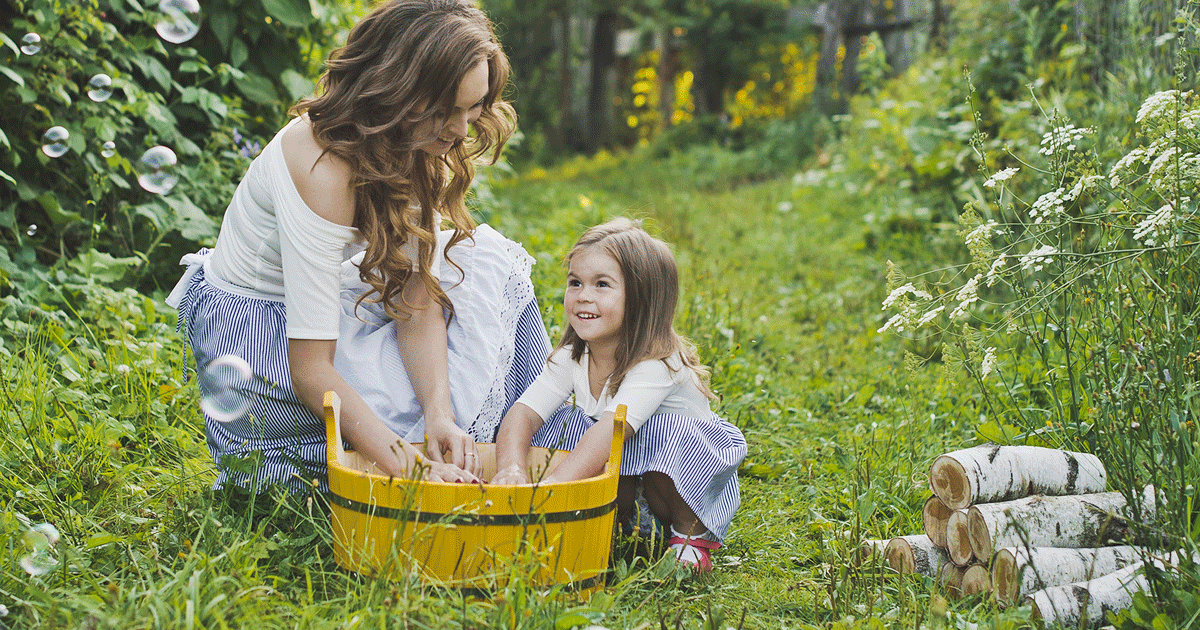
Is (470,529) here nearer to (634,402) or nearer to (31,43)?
(634,402)

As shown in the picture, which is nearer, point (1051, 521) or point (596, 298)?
point (1051, 521)

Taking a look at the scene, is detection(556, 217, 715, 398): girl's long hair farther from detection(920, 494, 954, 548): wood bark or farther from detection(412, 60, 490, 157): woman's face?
detection(920, 494, 954, 548): wood bark

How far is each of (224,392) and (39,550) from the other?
1.56 ft

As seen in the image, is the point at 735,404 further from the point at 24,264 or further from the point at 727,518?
the point at 24,264

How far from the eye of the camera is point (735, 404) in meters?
2.76

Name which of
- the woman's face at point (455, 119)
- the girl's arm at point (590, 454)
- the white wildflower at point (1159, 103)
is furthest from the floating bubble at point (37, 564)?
the white wildflower at point (1159, 103)

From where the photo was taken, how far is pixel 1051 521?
69.3 inches

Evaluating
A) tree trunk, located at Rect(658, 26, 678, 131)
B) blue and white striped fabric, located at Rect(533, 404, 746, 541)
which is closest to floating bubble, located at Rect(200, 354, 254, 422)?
blue and white striped fabric, located at Rect(533, 404, 746, 541)

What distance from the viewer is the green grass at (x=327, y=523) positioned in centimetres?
150

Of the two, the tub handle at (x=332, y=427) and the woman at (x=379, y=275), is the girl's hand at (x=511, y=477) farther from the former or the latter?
the tub handle at (x=332, y=427)

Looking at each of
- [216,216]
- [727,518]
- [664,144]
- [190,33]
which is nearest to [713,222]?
[216,216]

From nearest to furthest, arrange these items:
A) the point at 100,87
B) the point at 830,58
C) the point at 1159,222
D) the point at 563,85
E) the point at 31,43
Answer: the point at 1159,222 → the point at 31,43 → the point at 100,87 → the point at 830,58 → the point at 563,85

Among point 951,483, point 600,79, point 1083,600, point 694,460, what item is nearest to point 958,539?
point 951,483

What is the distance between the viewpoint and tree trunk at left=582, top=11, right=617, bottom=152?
45.8 feet
